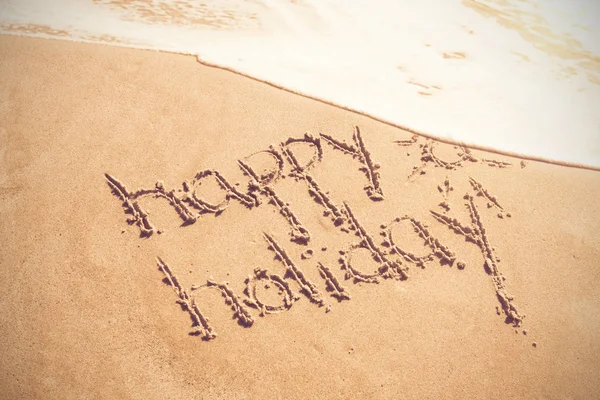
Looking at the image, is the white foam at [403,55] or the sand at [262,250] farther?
the white foam at [403,55]

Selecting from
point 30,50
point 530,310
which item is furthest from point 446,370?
point 30,50

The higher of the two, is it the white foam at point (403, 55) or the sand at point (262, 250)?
the white foam at point (403, 55)

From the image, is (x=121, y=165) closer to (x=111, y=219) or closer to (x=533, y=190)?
(x=111, y=219)

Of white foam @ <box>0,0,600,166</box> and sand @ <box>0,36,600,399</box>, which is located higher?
white foam @ <box>0,0,600,166</box>

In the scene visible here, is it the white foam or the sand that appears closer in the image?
the sand
